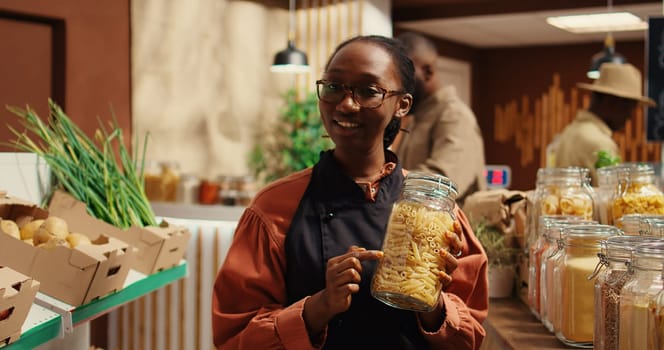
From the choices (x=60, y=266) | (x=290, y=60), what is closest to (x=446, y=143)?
(x=60, y=266)

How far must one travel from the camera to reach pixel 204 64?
7.09 m

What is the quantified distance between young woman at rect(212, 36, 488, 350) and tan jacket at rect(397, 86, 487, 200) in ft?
5.84

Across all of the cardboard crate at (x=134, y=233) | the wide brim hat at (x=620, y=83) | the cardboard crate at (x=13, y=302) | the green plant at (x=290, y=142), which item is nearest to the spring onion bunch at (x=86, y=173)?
the cardboard crate at (x=134, y=233)

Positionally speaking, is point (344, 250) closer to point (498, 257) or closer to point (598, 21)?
point (498, 257)

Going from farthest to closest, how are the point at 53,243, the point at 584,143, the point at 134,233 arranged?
the point at 584,143
the point at 134,233
the point at 53,243

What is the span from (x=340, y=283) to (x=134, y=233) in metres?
1.36

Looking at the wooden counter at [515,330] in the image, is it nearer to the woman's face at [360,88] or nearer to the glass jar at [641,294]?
the glass jar at [641,294]

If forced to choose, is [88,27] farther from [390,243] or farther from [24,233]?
[390,243]

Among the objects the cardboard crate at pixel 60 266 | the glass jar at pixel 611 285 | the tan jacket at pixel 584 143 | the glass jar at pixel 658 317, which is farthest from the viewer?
the tan jacket at pixel 584 143

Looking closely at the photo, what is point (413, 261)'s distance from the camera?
1.35 m

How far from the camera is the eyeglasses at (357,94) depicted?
1.54 metres

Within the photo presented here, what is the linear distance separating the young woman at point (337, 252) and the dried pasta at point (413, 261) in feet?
0.41

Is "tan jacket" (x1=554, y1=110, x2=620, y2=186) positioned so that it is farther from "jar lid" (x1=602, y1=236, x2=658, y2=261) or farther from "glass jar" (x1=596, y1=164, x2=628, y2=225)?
"jar lid" (x1=602, y1=236, x2=658, y2=261)

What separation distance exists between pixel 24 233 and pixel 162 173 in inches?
151
